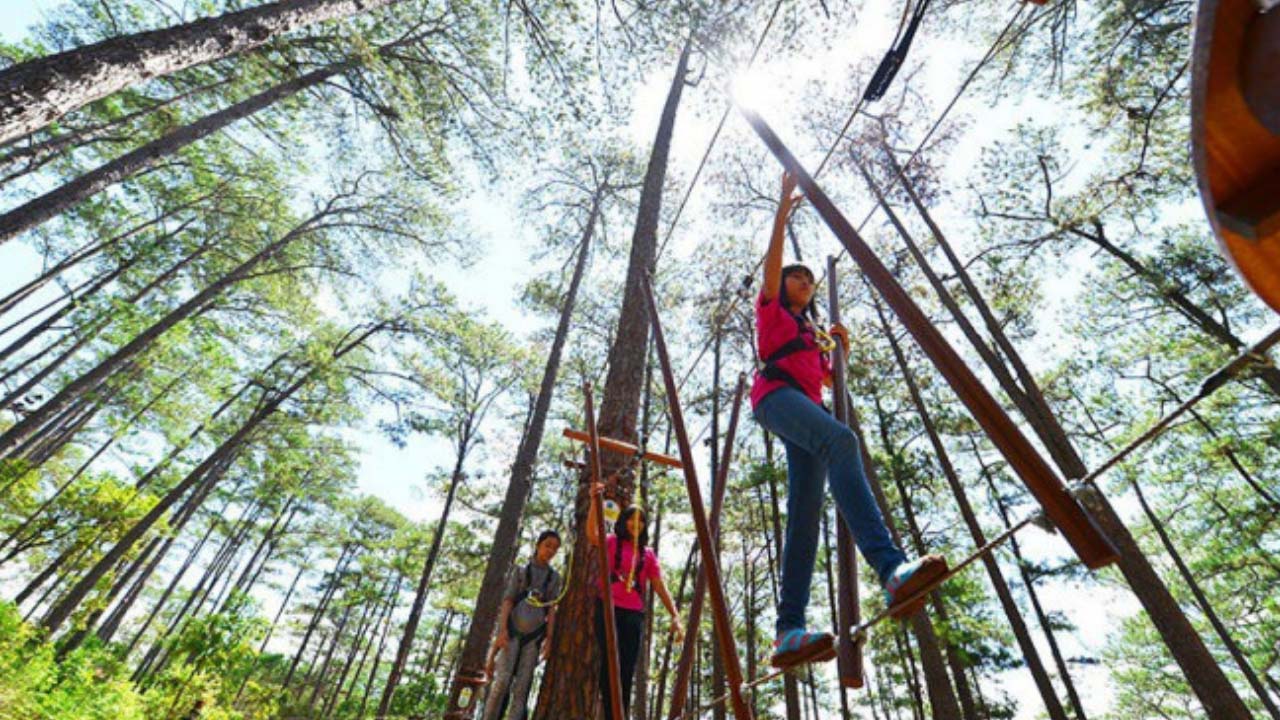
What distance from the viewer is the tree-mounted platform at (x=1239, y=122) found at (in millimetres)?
717

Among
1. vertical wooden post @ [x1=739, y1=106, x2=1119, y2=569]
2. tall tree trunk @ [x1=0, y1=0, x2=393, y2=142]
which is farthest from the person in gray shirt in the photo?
tall tree trunk @ [x1=0, y1=0, x2=393, y2=142]

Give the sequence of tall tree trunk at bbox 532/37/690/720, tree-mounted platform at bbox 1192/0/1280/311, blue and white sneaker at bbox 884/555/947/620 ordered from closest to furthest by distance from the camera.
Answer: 1. tree-mounted platform at bbox 1192/0/1280/311
2. blue and white sneaker at bbox 884/555/947/620
3. tall tree trunk at bbox 532/37/690/720

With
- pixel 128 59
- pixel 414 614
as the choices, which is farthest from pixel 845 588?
pixel 414 614

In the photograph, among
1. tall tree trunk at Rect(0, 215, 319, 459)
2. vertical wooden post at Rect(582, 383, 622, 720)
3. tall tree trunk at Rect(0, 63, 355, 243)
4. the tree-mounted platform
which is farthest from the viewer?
tall tree trunk at Rect(0, 215, 319, 459)

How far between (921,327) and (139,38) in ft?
22.0

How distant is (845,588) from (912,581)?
52 cm

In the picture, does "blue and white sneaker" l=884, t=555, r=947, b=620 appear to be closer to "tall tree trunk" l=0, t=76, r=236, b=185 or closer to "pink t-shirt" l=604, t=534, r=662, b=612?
"pink t-shirt" l=604, t=534, r=662, b=612

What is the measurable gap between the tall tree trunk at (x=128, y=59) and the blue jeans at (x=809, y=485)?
577cm

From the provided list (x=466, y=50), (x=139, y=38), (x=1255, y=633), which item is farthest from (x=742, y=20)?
(x=1255, y=633)

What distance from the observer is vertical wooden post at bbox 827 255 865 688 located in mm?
2035

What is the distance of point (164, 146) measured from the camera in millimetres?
9641

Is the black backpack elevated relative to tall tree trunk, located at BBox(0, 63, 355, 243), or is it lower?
lower

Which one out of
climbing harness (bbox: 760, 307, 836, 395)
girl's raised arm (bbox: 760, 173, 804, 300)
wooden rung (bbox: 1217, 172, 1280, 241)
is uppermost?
girl's raised arm (bbox: 760, 173, 804, 300)

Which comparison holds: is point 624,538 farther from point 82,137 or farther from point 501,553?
point 82,137
